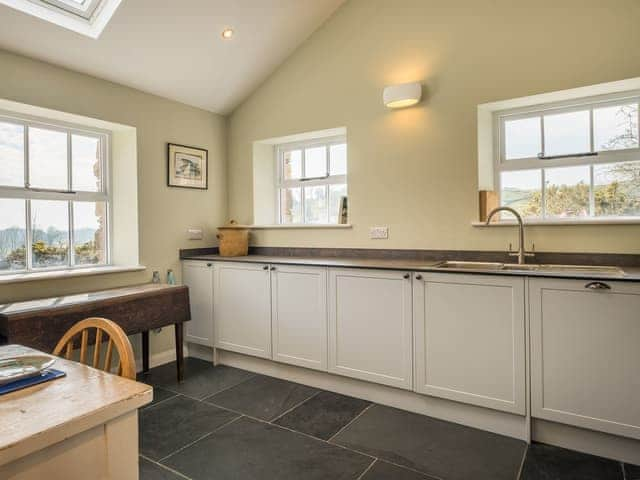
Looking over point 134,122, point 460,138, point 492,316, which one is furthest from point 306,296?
point 134,122

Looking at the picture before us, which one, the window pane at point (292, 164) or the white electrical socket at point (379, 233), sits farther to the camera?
the window pane at point (292, 164)

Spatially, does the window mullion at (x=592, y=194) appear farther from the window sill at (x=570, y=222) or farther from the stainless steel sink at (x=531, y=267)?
the stainless steel sink at (x=531, y=267)

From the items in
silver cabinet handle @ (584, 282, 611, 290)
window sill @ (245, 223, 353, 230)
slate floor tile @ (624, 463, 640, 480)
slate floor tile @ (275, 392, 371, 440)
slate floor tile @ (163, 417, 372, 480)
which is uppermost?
window sill @ (245, 223, 353, 230)

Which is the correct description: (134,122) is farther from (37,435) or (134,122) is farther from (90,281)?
(37,435)

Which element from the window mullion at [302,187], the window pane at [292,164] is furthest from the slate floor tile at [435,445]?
the window pane at [292,164]

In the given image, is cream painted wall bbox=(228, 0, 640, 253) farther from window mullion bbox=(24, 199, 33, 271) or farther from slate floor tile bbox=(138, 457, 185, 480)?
slate floor tile bbox=(138, 457, 185, 480)

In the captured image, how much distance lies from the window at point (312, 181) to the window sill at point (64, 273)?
1427 millimetres

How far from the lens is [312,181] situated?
12.6 feet

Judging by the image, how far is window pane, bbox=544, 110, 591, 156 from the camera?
8.79 ft

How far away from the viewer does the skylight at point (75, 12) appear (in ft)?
8.04

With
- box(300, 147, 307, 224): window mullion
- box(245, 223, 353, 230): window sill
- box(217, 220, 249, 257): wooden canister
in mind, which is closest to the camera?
box(245, 223, 353, 230): window sill

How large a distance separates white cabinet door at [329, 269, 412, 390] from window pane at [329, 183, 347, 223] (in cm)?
101

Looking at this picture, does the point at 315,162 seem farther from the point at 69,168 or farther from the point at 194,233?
the point at 69,168

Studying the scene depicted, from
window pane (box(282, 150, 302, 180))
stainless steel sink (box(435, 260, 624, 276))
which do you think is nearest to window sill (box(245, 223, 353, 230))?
window pane (box(282, 150, 302, 180))
